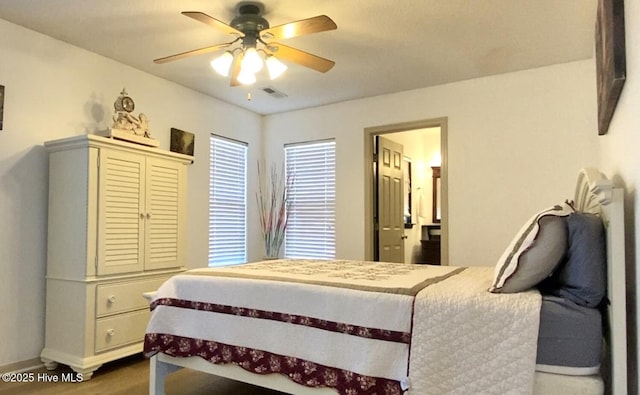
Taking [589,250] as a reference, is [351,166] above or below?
above

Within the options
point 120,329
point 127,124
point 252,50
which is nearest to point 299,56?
point 252,50

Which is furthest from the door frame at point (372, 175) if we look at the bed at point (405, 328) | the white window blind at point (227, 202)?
the bed at point (405, 328)

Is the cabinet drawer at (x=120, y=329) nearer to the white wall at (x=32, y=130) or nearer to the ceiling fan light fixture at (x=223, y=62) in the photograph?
the white wall at (x=32, y=130)

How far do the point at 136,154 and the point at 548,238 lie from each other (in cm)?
290

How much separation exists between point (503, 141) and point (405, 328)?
2.75 meters

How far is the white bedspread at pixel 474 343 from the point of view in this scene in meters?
1.54

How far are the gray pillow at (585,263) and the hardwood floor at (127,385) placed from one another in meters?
1.84

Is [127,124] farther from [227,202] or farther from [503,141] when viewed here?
[503,141]

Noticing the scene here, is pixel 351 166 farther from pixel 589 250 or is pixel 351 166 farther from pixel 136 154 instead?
pixel 589 250

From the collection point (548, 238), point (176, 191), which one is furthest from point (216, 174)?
point (548, 238)

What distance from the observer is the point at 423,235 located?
245 inches

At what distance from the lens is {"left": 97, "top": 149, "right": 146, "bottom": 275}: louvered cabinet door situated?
3027 mm

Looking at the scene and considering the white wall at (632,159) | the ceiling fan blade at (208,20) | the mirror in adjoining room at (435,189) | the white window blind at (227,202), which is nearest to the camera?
the white wall at (632,159)

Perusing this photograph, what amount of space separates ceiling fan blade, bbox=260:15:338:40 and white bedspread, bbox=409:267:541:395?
1.52 m
